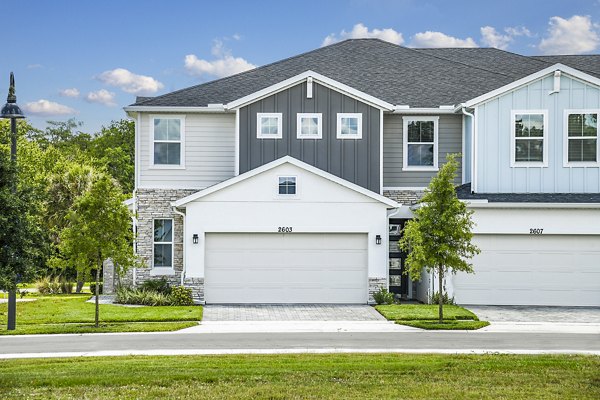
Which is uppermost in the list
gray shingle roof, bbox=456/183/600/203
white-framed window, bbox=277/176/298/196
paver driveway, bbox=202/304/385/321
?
white-framed window, bbox=277/176/298/196

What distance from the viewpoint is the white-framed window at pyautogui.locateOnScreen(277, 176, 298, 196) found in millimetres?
25688

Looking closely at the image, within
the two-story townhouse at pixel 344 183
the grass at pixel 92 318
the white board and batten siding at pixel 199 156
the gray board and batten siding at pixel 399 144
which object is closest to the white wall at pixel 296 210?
the two-story townhouse at pixel 344 183

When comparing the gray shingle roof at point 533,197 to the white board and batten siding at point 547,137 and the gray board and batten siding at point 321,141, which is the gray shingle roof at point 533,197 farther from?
the gray board and batten siding at point 321,141

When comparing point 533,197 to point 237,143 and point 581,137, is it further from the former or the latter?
point 237,143

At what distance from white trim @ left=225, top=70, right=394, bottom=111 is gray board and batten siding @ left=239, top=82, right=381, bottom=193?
18cm

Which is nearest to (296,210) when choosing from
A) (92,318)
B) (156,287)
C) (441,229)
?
(156,287)

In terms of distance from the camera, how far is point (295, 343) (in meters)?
18.0

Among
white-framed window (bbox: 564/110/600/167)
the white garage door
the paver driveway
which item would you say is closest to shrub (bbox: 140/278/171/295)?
the white garage door

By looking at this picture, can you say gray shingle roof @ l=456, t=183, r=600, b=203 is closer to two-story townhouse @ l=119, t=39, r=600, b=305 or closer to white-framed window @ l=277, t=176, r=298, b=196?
two-story townhouse @ l=119, t=39, r=600, b=305

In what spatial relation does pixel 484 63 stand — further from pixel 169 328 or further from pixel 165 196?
pixel 169 328

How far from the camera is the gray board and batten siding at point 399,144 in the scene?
2820cm

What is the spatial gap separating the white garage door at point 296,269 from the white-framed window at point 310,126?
3.52 metres

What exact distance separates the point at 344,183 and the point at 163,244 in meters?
6.45

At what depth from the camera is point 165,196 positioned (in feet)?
90.9
